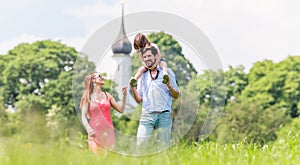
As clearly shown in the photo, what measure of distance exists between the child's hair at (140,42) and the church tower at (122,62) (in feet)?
0.66

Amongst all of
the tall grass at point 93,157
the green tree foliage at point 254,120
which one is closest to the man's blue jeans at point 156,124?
the tall grass at point 93,157

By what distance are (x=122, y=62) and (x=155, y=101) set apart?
77 cm

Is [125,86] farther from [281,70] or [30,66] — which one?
[281,70]

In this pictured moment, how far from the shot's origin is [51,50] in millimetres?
46062

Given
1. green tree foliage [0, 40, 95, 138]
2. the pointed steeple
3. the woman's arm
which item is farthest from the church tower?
green tree foliage [0, 40, 95, 138]

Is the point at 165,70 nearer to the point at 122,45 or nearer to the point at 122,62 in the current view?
the point at 122,62

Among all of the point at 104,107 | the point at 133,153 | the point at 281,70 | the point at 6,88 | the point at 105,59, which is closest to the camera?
the point at 133,153

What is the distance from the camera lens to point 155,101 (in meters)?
6.76

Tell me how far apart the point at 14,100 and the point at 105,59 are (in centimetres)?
3918

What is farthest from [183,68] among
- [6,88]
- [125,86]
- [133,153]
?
[6,88]

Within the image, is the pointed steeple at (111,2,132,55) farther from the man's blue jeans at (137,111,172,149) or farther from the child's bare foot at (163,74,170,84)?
the man's blue jeans at (137,111,172,149)

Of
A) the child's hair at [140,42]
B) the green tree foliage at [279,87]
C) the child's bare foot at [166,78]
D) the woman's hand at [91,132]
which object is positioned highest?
the green tree foliage at [279,87]

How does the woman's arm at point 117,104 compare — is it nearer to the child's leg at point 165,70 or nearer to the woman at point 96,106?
the woman at point 96,106

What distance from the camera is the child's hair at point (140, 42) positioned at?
6.82 m
